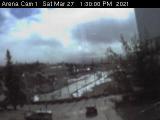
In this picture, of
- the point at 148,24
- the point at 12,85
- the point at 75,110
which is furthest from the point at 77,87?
the point at 148,24

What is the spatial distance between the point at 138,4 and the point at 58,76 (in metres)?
1.51

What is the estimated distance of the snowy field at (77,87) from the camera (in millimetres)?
4320

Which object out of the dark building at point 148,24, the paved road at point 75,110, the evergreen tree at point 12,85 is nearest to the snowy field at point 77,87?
the paved road at point 75,110

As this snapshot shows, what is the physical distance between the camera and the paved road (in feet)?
12.8

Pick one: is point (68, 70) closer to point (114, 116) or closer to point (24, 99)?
point (24, 99)

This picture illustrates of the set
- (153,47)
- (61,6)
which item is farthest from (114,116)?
(153,47)

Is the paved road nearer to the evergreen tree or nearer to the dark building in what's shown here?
the evergreen tree

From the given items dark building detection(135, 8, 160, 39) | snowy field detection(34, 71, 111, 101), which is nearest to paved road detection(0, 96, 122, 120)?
snowy field detection(34, 71, 111, 101)

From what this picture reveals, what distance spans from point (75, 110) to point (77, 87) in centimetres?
40

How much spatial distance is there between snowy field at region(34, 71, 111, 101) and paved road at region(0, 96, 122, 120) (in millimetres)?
122

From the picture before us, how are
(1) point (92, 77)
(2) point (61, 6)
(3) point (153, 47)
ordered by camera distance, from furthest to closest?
(3) point (153, 47) → (1) point (92, 77) → (2) point (61, 6)

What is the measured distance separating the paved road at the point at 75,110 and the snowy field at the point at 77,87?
122mm

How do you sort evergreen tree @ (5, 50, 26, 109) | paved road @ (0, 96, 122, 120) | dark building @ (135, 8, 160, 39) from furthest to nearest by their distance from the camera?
dark building @ (135, 8, 160, 39) < evergreen tree @ (5, 50, 26, 109) < paved road @ (0, 96, 122, 120)

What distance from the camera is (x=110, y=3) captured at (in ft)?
11.6
